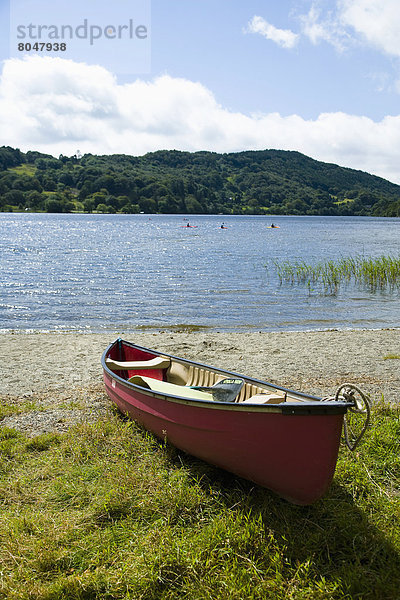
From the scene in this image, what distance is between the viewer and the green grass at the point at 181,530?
13.1ft

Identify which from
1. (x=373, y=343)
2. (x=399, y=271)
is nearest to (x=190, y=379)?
(x=373, y=343)

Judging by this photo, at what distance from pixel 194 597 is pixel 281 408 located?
1772 millimetres

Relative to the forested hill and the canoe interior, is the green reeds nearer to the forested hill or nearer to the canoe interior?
the canoe interior

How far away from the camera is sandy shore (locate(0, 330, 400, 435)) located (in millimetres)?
8281

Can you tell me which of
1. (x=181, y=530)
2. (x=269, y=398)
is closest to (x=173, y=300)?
(x=269, y=398)

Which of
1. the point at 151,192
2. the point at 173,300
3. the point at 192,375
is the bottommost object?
the point at 173,300

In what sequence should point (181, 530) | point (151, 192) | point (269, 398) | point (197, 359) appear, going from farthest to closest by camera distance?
point (151, 192)
point (197, 359)
point (269, 398)
point (181, 530)

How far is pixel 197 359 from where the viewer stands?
11969mm

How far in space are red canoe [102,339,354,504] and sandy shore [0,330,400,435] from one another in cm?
181

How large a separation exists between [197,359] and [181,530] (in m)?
7.36

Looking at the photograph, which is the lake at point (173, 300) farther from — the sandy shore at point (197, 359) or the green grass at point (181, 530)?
the green grass at point (181, 530)

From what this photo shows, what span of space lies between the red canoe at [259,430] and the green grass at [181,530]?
286 millimetres

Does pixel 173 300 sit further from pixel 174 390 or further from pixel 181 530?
pixel 181 530

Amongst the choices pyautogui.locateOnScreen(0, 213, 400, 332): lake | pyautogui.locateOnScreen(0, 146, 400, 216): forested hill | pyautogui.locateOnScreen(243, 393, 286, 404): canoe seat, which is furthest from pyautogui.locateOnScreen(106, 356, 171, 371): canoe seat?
pyautogui.locateOnScreen(0, 146, 400, 216): forested hill
